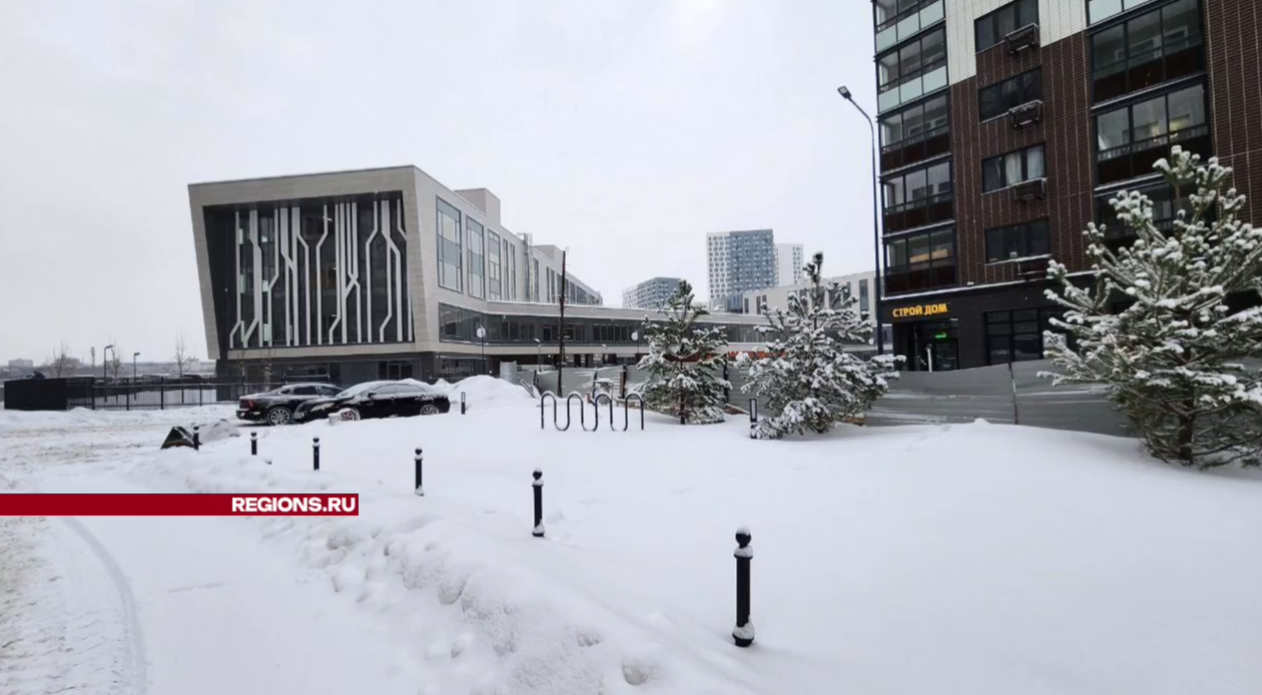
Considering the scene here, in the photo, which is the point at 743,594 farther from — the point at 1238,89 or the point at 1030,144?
the point at 1030,144

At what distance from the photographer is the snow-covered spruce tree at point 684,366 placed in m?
17.1

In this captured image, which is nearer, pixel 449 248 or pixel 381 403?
pixel 381 403

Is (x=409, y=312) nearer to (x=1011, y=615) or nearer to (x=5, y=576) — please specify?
(x=5, y=576)

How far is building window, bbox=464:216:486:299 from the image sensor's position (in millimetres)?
59441

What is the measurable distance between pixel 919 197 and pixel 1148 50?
921cm

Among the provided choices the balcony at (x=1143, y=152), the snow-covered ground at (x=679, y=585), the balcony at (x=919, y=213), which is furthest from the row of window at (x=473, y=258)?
the balcony at (x=1143, y=152)

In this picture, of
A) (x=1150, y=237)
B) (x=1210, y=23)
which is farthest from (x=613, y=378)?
(x=1210, y=23)

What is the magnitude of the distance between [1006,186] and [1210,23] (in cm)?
747

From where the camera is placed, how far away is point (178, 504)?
952 cm

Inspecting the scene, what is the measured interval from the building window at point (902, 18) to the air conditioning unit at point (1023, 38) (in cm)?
425

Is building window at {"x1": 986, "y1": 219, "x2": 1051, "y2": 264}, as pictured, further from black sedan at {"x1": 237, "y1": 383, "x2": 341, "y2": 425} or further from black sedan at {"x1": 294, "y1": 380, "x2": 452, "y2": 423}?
black sedan at {"x1": 237, "y1": 383, "x2": 341, "y2": 425}

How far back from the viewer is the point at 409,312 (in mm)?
49094

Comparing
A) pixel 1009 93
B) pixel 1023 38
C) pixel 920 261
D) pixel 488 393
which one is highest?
pixel 1023 38

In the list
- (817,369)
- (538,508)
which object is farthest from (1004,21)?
(538,508)
